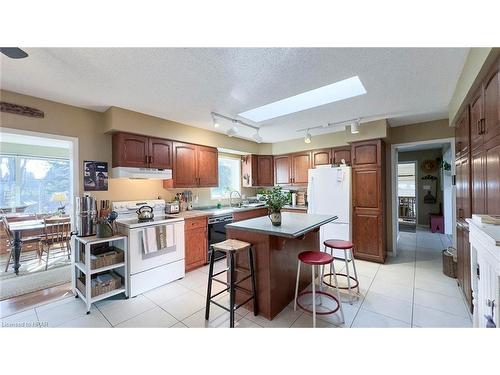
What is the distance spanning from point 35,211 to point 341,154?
704 cm

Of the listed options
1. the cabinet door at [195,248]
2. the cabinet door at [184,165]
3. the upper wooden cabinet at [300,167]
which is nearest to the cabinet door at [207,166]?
the cabinet door at [184,165]

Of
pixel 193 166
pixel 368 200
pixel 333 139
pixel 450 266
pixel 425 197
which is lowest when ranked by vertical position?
pixel 450 266

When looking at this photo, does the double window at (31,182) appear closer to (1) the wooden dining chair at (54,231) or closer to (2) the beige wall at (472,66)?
(1) the wooden dining chair at (54,231)

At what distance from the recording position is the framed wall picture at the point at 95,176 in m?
2.79

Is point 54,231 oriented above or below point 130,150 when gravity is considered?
below

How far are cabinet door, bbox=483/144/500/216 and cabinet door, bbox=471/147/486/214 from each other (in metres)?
0.08

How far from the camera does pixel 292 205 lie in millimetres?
4805

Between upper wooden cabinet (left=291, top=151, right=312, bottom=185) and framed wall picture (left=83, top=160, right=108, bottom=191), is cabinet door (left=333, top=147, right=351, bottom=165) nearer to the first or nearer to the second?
upper wooden cabinet (left=291, top=151, right=312, bottom=185)

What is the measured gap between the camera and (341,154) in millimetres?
4195

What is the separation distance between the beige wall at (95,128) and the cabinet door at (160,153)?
11 centimetres

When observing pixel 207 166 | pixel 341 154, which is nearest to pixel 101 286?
pixel 207 166

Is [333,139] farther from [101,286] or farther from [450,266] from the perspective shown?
[101,286]

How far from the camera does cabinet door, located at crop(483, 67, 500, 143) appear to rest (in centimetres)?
135
